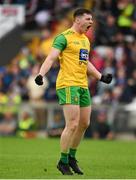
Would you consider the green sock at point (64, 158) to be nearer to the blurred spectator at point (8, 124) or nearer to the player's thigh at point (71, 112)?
the player's thigh at point (71, 112)

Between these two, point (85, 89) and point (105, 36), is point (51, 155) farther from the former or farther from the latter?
point (105, 36)

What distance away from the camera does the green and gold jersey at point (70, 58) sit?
12125mm

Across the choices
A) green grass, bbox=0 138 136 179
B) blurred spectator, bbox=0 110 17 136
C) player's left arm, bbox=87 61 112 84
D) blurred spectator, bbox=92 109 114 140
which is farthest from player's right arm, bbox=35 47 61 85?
blurred spectator, bbox=0 110 17 136

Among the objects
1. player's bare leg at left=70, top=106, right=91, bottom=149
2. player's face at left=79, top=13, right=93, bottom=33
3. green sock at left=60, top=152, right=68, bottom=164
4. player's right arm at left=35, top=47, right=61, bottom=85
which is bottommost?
green sock at left=60, top=152, right=68, bottom=164

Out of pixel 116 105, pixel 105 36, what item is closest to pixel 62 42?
pixel 116 105

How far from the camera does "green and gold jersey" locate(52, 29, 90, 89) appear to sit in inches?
477

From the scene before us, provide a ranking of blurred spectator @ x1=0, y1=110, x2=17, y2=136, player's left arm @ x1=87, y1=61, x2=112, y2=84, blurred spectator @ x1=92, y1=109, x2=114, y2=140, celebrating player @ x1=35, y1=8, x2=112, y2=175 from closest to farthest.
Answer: celebrating player @ x1=35, y1=8, x2=112, y2=175
player's left arm @ x1=87, y1=61, x2=112, y2=84
blurred spectator @ x1=92, y1=109, x2=114, y2=140
blurred spectator @ x1=0, y1=110, x2=17, y2=136

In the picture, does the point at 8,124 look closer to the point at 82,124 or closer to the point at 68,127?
the point at 82,124

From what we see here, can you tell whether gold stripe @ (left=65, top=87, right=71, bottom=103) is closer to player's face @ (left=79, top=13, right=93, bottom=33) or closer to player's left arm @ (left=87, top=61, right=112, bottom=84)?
player's left arm @ (left=87, top=61, right=112, bottom=84)

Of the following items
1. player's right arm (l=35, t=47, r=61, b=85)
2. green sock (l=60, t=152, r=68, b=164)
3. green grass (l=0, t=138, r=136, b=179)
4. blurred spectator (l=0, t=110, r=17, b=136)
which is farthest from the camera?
blurred spectator (l=0, t=110, r=17, b=136)

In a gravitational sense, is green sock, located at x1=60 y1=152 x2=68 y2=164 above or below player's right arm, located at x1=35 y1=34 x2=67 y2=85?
below

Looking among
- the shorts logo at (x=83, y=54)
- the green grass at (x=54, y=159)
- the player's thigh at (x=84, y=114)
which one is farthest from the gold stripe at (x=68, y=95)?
the green grass at (x=54, y=159)

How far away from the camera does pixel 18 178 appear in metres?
11.3

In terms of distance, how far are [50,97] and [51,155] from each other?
873cm
